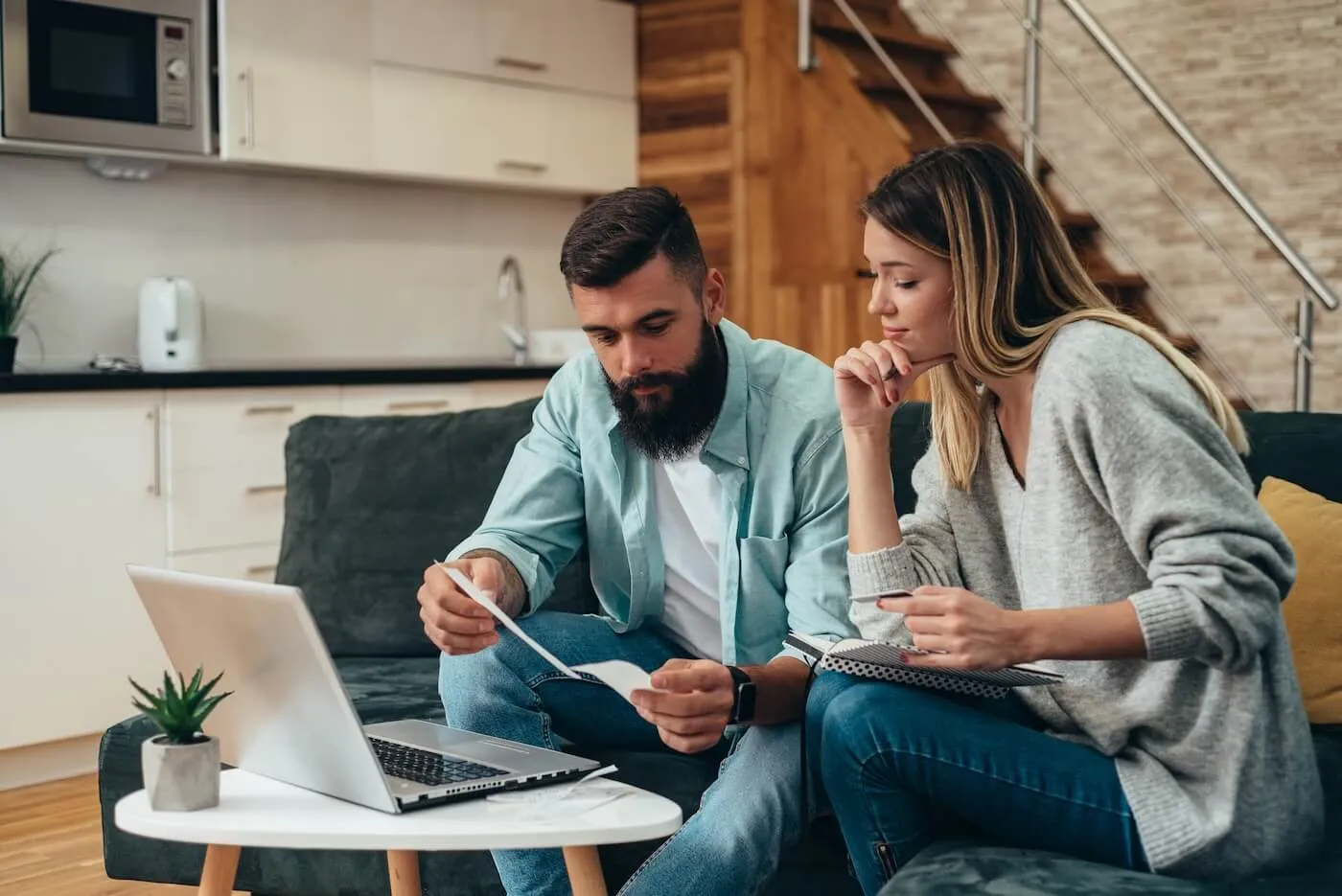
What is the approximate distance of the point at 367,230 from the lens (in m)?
5.25

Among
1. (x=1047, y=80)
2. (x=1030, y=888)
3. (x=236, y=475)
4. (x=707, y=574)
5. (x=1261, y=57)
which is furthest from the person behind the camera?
(x=1047, y=80)

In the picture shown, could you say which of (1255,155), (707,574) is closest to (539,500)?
(707,574)

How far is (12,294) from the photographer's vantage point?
4160mm

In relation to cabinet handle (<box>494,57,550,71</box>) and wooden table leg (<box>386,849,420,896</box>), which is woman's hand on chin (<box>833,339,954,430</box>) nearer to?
wooden table leg (<box>386,849,420,896</box>)

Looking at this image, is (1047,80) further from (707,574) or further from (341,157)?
(707,574)

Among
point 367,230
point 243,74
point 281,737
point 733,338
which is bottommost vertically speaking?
point 281,737

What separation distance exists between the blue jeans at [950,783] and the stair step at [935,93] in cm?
359

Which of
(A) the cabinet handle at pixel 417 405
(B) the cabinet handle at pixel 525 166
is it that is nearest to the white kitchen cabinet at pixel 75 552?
(A) the cabinet handle at pixel 417 405

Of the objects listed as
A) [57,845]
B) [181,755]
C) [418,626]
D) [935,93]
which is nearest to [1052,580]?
[181,755]

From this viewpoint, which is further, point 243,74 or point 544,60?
point 544,60

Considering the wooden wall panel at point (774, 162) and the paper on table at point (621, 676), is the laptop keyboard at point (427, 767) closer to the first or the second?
the paper on table at point (621, 676)

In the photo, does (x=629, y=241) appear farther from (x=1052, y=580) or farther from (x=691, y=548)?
(x=1052, y=580)

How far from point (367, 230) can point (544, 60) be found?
82 centimetres

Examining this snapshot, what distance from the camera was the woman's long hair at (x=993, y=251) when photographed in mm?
1941
